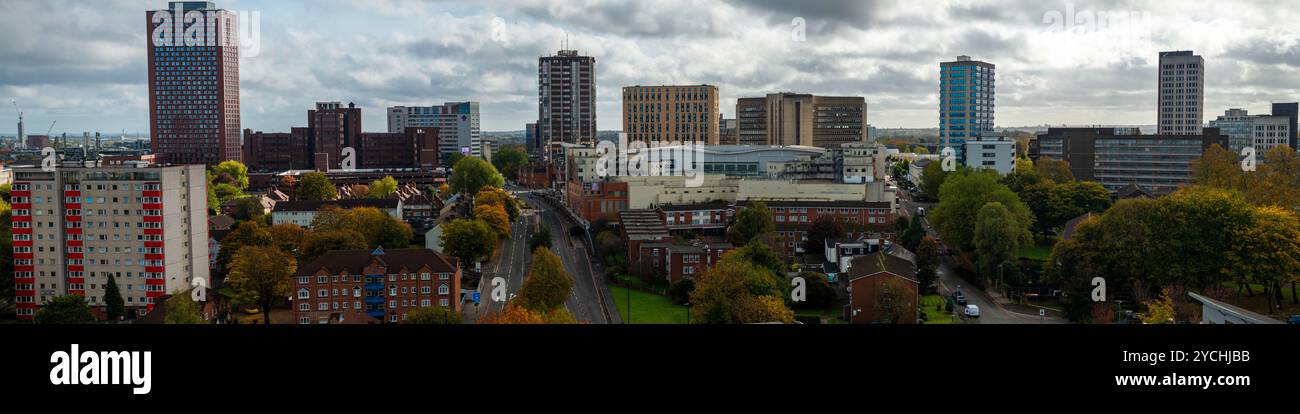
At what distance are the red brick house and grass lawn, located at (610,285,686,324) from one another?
2.54 metres

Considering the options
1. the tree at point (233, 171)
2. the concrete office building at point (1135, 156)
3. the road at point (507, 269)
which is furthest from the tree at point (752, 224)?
the tree at point (233, 171)

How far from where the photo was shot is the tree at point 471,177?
37250 millimetres

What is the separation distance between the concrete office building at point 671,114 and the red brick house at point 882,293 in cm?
3132

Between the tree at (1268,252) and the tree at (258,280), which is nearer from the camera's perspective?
the tree at (1268,252)

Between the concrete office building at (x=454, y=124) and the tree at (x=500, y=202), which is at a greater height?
the concrete office building at (x=454, y=124)

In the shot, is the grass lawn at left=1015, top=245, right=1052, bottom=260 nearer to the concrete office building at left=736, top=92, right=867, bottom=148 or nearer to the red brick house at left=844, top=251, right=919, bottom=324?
the red brick house at left=844, top=251, right=919, bottom=324

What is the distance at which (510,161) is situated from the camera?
180 feet

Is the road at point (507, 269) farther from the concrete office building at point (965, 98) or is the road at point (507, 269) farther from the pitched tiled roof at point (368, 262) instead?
the concrete office building at point (965, 98)

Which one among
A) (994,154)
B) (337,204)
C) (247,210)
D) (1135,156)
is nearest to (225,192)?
(247,210)

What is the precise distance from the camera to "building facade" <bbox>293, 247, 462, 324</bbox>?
15094mm

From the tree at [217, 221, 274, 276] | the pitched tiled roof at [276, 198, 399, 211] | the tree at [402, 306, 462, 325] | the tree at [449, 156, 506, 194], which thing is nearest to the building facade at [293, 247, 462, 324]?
the tree at [402, 306, 462, 325]

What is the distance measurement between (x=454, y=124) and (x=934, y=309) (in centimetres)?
5503
